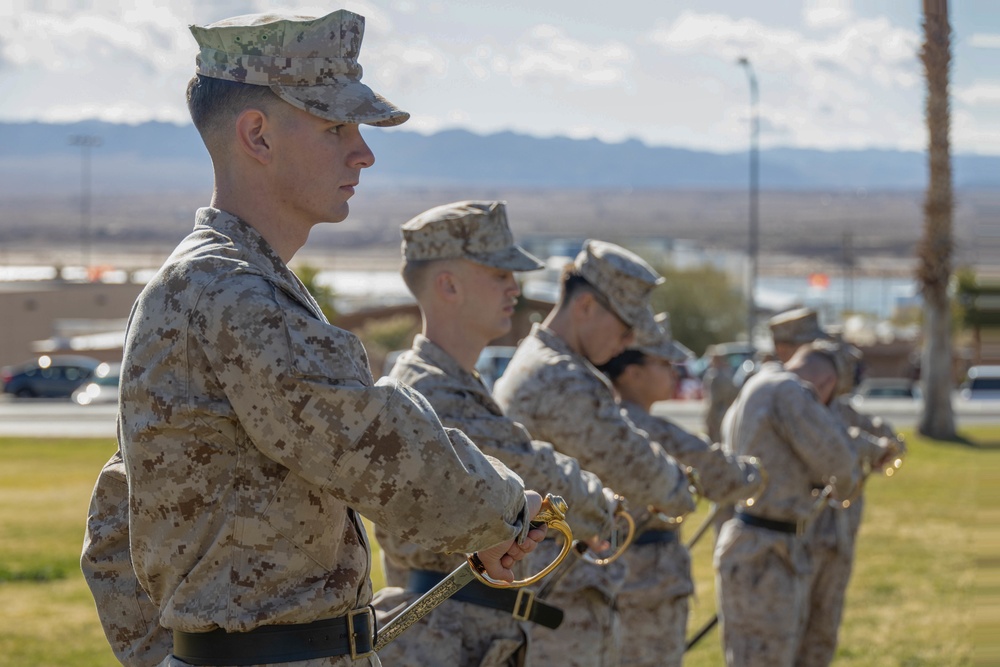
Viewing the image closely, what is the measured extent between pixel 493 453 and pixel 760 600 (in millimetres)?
3276

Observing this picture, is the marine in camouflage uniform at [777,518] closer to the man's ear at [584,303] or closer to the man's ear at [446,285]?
the man's ear at [584,303]

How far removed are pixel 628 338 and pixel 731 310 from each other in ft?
197

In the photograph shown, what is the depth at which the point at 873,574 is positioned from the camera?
1323cm

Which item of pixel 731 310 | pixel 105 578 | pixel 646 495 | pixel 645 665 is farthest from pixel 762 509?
pixel 731 310

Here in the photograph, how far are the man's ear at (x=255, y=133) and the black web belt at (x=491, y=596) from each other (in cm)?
192

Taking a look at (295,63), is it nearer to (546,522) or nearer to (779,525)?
(546,522)

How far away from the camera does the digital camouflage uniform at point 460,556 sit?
4.47 metres

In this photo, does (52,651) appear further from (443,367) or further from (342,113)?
(342,113)

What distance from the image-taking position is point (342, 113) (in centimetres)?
292

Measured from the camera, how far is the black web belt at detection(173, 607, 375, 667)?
289 centimetres

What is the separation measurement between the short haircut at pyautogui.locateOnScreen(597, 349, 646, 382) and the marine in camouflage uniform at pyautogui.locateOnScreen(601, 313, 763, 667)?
80 millimetres

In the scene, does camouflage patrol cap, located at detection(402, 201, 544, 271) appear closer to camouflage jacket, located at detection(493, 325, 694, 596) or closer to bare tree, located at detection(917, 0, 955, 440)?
camouflage jacket, located at detection(493, 325, 694, 596)

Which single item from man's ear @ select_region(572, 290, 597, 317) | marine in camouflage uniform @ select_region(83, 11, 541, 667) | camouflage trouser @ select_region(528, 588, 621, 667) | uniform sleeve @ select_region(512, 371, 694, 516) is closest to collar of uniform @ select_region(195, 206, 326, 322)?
marine in camouflage uniform @ select_region(83, 11, 541, 667)

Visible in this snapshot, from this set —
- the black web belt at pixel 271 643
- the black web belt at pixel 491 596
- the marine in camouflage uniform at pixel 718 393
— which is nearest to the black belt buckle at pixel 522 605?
the black web belt at pixel 491 596
